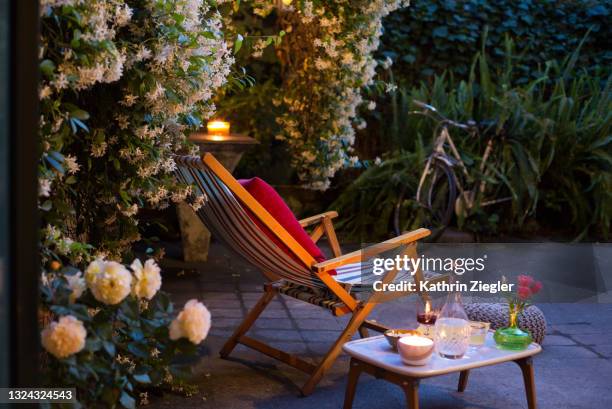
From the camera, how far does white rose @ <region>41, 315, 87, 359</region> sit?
6.51ft

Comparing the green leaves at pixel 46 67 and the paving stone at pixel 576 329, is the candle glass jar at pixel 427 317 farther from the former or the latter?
the green leaves at pixel 46 67

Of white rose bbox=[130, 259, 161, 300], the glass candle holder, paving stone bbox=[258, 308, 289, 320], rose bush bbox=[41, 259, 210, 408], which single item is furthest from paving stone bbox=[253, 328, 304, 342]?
white rose bbox=[130, 259, 161, 300]

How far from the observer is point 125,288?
213 cm

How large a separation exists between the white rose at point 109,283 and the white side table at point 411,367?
3.40ft

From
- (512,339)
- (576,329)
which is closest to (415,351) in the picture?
(512,339)

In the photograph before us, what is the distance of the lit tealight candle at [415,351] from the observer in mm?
2807

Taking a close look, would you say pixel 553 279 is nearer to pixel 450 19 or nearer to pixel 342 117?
pixel 342 117

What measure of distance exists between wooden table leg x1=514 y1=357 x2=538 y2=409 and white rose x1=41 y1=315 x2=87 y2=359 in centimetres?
166

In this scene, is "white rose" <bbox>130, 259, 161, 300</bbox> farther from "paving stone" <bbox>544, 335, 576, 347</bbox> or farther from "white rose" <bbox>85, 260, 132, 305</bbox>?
"paving stone" <bbox>544, 335, 576, 347</bbox>

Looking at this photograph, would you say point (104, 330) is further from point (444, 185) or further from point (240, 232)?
point (444, 185)

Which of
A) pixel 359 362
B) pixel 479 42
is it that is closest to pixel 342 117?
pixel 479 42

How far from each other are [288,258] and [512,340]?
35.3 inches

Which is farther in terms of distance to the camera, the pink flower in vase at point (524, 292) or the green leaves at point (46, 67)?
the pink flower in vase at point (524, 292)

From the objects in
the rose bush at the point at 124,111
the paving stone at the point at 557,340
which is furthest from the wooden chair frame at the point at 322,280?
the paving stone at the point at 557,340
